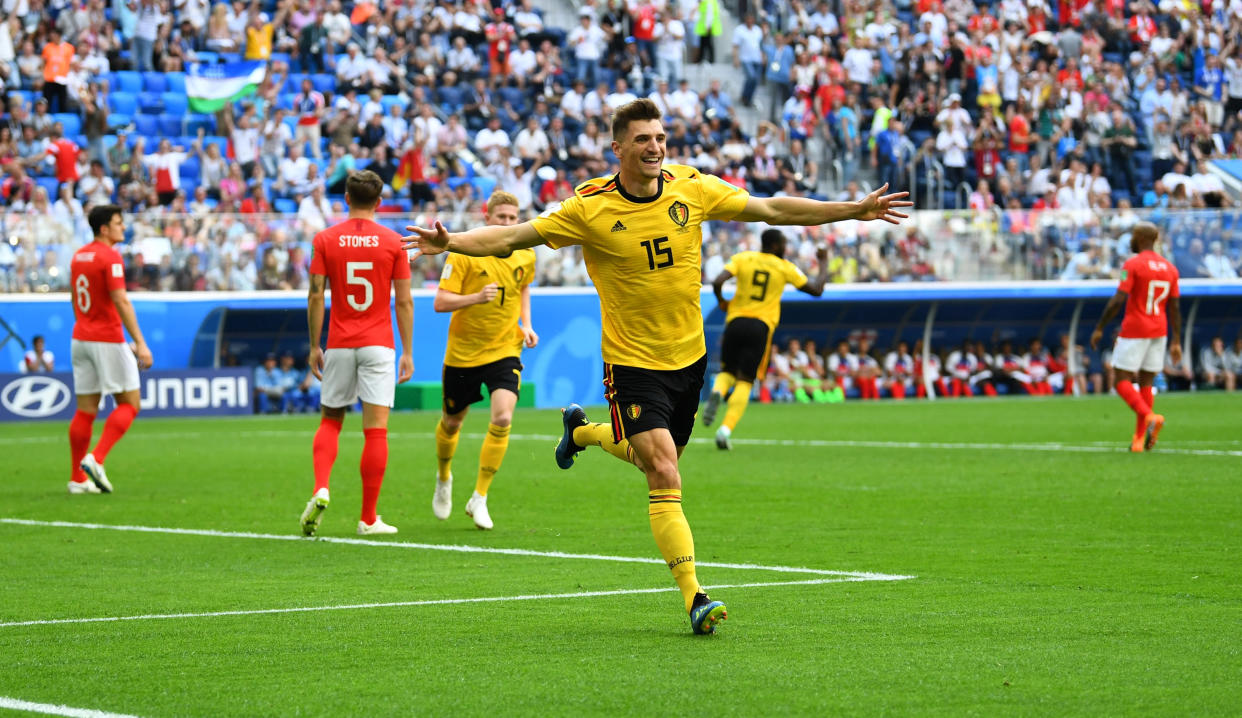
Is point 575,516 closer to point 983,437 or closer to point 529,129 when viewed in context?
point 983,437

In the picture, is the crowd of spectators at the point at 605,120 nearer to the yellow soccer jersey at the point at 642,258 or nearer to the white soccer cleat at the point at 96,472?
the white soccer cleat at the point at 96,472

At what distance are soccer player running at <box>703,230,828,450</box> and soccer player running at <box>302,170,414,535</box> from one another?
7.54m

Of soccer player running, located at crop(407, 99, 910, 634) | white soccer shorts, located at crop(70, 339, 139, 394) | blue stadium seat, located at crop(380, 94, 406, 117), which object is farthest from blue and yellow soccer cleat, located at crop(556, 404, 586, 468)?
blue stadium seat, located at crop(380, 94, 406, 117)

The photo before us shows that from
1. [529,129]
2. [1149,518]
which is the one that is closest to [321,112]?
[529,129]

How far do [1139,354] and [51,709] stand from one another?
14.8m

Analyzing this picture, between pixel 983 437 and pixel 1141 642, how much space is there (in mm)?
13933

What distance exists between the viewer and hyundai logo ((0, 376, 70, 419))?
2689 centimetres

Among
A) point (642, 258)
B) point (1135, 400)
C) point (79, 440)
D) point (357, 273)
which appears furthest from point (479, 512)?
point (1135, 400)

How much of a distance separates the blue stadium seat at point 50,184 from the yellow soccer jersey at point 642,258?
76.7ft

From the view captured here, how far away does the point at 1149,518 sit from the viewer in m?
11.5

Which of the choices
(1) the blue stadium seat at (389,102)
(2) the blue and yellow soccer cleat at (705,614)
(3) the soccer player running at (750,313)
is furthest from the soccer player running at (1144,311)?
(1) the blue stadium seat at (389,102)

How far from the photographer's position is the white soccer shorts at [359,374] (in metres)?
11.2

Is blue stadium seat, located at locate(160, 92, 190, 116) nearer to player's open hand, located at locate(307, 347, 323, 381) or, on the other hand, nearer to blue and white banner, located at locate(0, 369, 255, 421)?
blue and white banner, located at locate(0, 369, 255, 421)

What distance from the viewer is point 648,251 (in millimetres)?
7578
